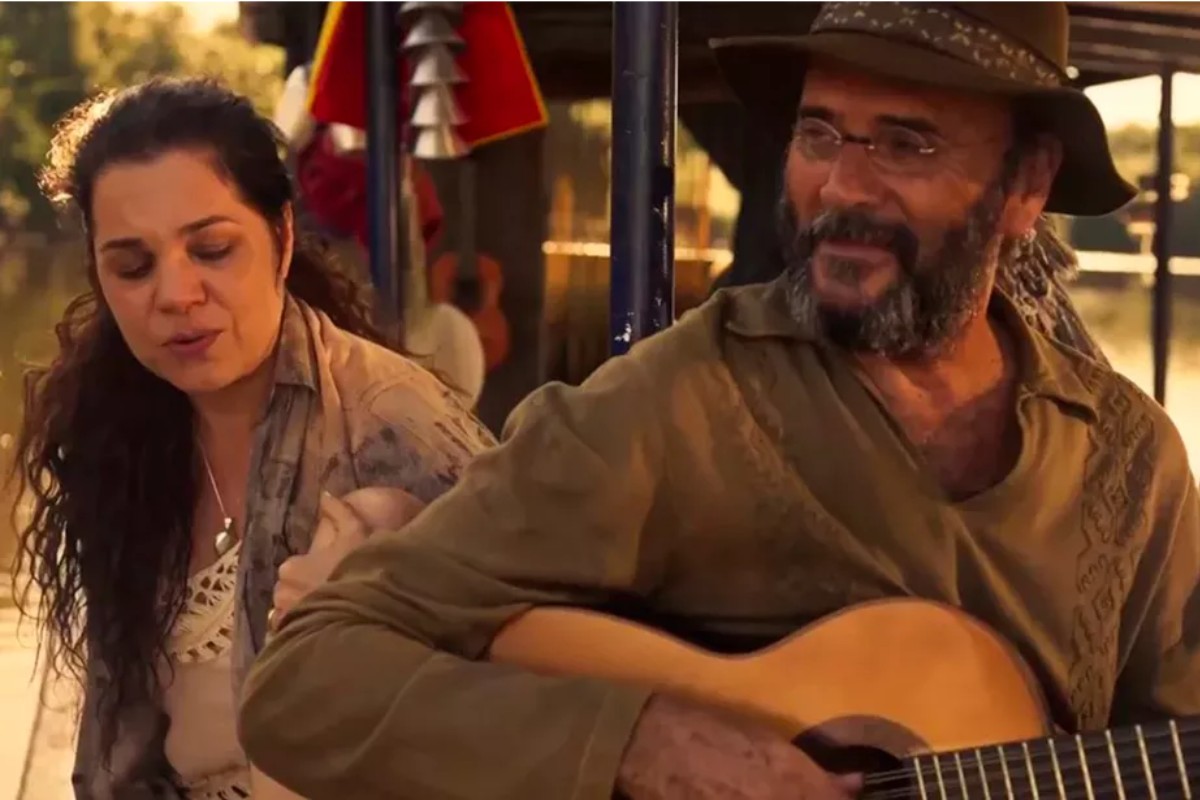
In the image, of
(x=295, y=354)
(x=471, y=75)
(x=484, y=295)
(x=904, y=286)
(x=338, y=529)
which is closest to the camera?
(x=904, y=286)

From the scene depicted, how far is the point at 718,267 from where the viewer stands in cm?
196

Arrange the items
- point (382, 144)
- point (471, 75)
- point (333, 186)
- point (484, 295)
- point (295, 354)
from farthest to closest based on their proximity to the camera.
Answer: point (484, 295), point (333, 186), point (471, 75), point (382, 144), point (295, 354)

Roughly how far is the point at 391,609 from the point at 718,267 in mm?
1131

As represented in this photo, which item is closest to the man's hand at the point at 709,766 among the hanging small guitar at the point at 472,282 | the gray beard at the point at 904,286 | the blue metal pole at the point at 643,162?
the gray beard at the point at 904,286

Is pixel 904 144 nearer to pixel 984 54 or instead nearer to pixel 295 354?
pixel 984 54

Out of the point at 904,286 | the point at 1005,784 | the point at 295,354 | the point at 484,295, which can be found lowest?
the point at 1005,784

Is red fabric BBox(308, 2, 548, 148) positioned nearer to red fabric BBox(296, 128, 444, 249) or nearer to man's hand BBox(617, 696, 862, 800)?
red fabric BBox(296, 128, 444, 249)

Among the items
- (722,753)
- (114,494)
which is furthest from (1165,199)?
(114,494)

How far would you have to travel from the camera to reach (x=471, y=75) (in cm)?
194

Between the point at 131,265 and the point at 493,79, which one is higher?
the point at 493,79

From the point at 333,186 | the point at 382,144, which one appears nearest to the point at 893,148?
the point at 382,144

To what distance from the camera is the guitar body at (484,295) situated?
8.27 feet

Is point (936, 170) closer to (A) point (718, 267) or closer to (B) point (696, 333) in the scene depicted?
(B) point (696, 333)

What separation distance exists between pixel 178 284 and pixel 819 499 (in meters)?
0.62
